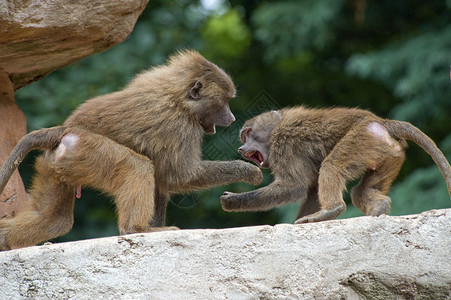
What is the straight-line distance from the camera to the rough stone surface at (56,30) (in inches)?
207

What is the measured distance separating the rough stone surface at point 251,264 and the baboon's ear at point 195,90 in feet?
5.46

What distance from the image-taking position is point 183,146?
19.2ft

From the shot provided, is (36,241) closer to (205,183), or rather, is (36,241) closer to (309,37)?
(205,183)

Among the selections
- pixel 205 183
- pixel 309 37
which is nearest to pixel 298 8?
pixel 309 37

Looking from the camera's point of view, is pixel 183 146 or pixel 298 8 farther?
pixel 298 8

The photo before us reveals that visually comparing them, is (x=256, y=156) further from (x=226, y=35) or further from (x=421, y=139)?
(x=226, y=35)

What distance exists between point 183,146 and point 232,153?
3396 mm

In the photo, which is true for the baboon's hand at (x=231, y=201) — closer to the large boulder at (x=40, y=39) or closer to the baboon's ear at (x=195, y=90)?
the baboon's ear at (x=195, y=90)

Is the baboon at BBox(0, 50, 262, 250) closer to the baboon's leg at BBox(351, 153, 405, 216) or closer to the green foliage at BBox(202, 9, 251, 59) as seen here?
the baboon's leg at BBox(351, 153, 405, 216)

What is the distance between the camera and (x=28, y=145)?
536cm

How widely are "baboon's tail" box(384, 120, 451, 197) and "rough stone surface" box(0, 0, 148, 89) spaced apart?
2133mm

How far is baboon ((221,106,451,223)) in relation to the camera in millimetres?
5348

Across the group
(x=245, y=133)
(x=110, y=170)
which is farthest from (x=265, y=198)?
(x=110, y=170)

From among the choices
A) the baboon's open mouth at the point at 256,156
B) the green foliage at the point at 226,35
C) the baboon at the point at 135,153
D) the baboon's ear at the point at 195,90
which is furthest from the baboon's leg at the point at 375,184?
the green foliage at the point at 226,35
